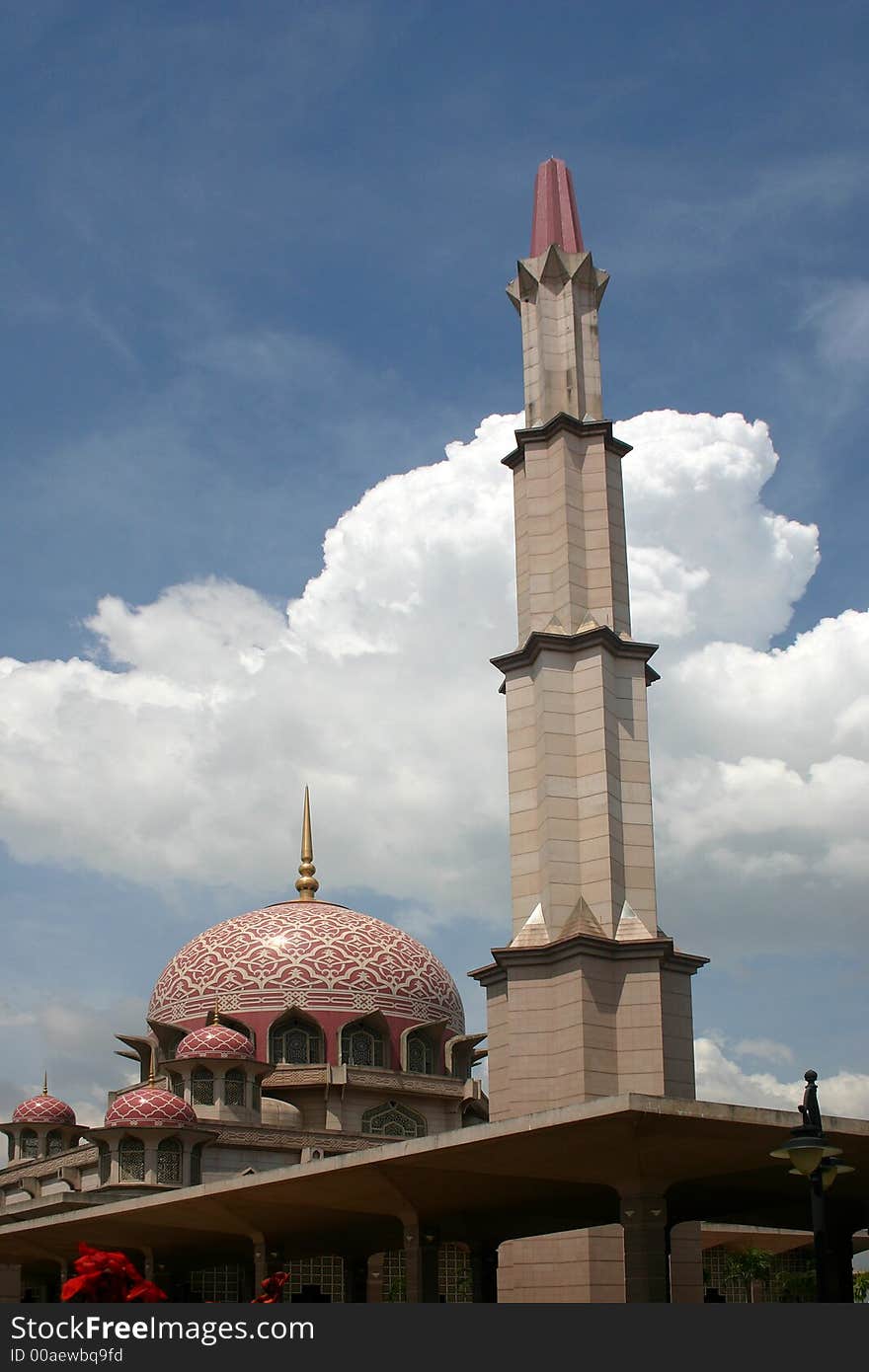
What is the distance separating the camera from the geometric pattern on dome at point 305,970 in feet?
152

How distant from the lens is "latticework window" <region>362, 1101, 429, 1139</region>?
43.9 metres

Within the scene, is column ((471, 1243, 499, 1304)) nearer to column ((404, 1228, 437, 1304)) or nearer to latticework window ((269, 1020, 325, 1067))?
column ((404, 1228, 437, 1304))

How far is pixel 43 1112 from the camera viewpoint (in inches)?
1800

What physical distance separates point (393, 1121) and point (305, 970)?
5.47 m

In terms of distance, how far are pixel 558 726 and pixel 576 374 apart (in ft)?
25.4

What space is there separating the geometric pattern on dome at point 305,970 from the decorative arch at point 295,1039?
0.45m

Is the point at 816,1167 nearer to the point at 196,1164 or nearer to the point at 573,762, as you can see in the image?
the point at 573,762

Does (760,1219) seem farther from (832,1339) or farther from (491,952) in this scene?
(832,1339)

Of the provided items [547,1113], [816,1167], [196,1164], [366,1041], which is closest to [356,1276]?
[196,1164]

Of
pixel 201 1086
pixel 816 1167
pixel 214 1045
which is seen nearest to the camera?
pixel 816 1167

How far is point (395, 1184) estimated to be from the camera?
21.3 meters

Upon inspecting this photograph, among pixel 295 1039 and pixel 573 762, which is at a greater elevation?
pixel 573 762

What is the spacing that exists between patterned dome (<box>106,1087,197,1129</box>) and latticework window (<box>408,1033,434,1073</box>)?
10662 mm

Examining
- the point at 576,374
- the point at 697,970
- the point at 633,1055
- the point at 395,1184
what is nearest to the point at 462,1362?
the point at 395,1184
